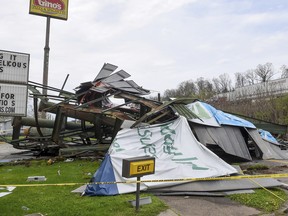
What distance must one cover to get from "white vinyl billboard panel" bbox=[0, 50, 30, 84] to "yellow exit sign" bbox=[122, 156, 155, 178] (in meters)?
2.63

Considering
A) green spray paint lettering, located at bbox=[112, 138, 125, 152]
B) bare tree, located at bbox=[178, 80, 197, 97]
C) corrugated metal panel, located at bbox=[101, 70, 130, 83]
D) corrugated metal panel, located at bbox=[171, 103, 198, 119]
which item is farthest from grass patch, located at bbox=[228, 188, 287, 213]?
bare tree, located at bbox=[178, 80, 197, 97]

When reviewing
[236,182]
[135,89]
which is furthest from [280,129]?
[236,182]

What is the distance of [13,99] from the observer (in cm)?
605

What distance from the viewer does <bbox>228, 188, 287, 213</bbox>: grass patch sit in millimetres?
6168

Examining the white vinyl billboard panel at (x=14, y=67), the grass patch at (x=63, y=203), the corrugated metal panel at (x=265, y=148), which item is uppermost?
the white vinyl billboard panel at (x=14, y=67)

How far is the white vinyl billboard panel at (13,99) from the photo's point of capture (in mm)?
5953

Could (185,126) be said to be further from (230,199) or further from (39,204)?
(39,204)

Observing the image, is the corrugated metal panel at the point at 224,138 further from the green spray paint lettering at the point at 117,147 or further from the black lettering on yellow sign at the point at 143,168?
the black lettering on yellow sign at the point at 143,168

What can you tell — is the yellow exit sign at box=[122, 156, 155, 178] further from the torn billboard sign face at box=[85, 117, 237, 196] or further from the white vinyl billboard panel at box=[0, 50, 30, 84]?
the white vinyl billboard panel at box=[0, 50, 30, 84]

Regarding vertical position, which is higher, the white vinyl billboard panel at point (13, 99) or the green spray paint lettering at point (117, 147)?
the white vinyl billboard panel at point (13, 99)

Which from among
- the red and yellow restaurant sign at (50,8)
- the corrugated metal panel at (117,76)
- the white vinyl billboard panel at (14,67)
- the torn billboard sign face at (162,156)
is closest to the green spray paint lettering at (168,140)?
the torn billboard sign face at (162,156)

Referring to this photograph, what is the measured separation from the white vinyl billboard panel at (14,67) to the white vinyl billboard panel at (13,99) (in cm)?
14

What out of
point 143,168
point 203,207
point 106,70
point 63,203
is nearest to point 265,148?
point 106,70

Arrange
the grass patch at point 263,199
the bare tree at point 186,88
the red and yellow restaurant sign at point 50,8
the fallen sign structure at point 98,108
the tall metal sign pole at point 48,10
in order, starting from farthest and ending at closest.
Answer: the bare tree at point 186,88
the red and yellow restaurant sign at point 50,8
the tall metal sign pole at point 48,10
the fallen sign structure at point 98,108
the grass patch at point 263,199
